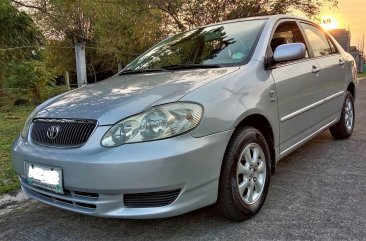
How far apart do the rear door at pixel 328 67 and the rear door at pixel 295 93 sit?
18 cm

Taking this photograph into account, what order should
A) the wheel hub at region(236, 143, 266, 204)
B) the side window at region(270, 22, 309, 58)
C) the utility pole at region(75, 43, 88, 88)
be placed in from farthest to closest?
1. the utility pole at region(75, 43, 88, 88)
2. the side window at region(270, 22, 309, 58)
3. the wheel hub at region(236, 143, 266, 204)

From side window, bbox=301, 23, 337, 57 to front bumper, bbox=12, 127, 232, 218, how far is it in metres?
2.39

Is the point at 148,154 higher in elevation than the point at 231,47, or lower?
lower

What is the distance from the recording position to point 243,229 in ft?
9.73

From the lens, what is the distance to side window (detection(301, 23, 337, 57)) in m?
4.63

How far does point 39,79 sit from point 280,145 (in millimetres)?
8221

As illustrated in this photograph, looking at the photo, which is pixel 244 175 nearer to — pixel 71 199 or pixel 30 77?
pixel 71 199

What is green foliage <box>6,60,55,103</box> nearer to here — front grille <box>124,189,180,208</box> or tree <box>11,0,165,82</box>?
tree <box>11,0,165,82</box>

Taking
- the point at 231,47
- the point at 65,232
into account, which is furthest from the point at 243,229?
the point at 231,47

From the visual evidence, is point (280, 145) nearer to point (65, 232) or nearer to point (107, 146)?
point (107, 146)

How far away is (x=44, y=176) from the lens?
2795mm

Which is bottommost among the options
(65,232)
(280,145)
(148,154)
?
(65,232)

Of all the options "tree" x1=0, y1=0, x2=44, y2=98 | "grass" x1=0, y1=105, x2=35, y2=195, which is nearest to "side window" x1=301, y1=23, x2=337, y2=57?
"grass" x1=0, y1=105, x2=35, y2=195

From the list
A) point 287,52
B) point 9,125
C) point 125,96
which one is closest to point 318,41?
point 287,52
